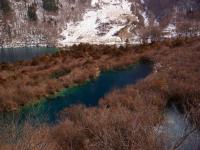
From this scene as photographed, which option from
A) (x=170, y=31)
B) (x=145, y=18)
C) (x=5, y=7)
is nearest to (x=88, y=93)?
(x=170, y=31)

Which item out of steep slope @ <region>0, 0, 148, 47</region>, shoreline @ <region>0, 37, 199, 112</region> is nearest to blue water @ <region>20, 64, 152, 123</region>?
shoreline @ <region>0, 37, 199, 112</region>

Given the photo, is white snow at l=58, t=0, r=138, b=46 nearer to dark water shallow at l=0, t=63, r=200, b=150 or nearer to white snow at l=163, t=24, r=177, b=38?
white snow at l=163, t=24, r=177, b=38

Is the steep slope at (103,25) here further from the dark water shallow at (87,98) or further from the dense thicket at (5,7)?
the dark water shallow at (87,98)

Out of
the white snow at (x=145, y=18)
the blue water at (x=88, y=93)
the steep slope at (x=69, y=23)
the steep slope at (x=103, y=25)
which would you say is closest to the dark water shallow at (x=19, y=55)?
the steep slope at (x=69, y=23)

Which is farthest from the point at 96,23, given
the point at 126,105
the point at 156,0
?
the point at 126,105

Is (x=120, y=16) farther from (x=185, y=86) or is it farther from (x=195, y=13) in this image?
(x=185, y=86)

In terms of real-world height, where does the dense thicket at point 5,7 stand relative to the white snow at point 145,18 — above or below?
above
